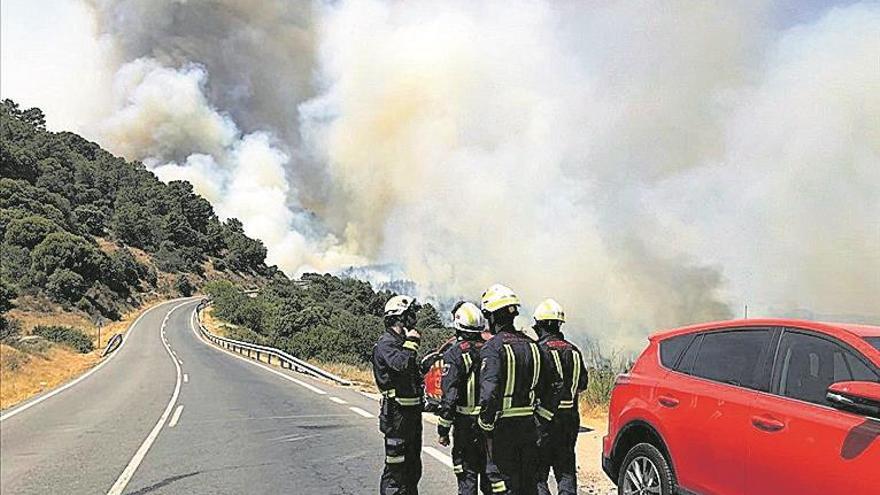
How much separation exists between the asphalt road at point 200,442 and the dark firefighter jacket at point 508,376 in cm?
256

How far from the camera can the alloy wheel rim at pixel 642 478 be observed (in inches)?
223

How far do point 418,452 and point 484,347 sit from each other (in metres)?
1.21

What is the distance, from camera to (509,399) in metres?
5.19

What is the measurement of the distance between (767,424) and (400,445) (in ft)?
8.69

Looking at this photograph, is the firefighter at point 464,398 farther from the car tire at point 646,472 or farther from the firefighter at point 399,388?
the car tire at point 646,472

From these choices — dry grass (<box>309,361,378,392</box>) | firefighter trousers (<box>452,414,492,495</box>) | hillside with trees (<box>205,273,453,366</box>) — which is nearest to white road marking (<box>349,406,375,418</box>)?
dry grass (<box>309,361,378,392</box>)

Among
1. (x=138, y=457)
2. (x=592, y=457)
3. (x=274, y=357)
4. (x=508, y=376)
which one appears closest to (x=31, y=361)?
(x=508, y=376)

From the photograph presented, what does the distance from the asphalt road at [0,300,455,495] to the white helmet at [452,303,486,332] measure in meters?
2.66

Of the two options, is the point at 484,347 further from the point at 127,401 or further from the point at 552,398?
the point at 127,401

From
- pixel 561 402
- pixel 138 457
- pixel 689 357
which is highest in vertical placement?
pixel 689 357

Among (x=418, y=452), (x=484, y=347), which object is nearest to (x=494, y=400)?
(x=484, y=347)

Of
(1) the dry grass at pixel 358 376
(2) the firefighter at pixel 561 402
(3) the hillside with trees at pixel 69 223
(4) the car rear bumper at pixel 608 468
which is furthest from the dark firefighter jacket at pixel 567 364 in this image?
(1) the dry grass at pixel 358 376

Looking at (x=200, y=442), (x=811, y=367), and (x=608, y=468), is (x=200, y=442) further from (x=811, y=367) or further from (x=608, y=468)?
(x=811, y=367)

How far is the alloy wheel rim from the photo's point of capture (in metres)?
5.67
